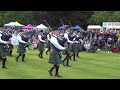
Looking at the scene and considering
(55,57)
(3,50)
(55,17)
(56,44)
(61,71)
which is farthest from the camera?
(55,17)

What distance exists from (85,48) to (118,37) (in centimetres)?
233

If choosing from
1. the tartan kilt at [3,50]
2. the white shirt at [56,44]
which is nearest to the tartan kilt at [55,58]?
the white shirt at [56,44]

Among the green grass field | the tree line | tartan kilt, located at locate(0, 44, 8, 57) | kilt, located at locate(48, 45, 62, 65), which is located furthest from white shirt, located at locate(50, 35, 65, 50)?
the tree line

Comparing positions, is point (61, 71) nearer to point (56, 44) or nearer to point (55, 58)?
point (55, 58)

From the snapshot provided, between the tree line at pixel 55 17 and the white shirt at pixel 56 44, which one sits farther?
the tree line at pixel 55 17

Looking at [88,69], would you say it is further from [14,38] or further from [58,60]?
[14,38]

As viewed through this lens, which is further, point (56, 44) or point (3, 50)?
point (3, 50)

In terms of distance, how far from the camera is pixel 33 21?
42.4m

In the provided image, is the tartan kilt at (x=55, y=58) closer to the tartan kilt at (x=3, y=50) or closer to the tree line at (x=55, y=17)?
the tartan kilt at (x=3, y=50)

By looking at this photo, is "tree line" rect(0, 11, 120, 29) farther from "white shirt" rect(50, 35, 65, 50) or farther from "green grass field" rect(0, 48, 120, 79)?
"white shirt" rect(50, 35, 65, 50)

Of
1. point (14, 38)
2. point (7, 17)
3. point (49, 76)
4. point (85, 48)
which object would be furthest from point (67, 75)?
point (7, 17)

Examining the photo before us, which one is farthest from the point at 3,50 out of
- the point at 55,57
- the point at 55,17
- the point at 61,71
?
the point at 55,17

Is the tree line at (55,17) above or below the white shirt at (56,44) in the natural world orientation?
above

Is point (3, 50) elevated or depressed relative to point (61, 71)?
elevated
